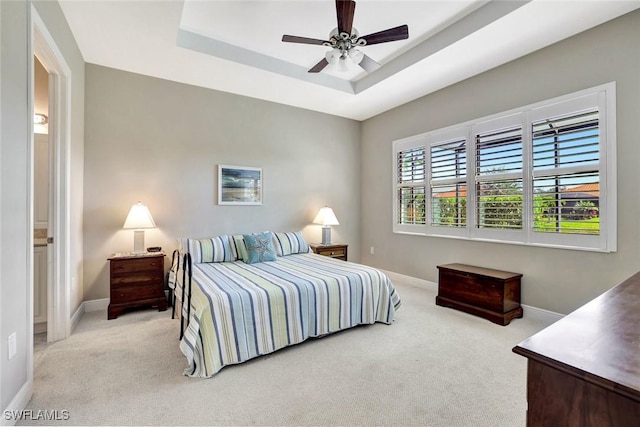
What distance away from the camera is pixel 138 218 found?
346 cm

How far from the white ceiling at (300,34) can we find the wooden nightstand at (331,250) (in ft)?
7.75

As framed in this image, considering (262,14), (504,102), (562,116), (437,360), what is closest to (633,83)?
(562,116)

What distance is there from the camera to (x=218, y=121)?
430 centimetres

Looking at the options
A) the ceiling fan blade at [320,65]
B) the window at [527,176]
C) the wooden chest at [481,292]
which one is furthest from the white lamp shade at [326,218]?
the ceiling fan blade at [320,65]

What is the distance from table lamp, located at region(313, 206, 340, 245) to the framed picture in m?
1.00

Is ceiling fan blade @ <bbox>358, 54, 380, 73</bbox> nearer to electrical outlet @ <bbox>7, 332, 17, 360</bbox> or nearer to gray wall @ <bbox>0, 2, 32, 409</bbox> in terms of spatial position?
gray wall @ <bbox>0, 2, 32, 409</bbox>

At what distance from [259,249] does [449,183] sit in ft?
9.05

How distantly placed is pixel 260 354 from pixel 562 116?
12.3ft

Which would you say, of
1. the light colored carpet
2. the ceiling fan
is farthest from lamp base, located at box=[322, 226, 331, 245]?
the ceiling fan

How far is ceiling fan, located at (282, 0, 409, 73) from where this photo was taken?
2.33 metres

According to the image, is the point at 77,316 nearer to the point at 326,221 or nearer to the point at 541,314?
the point at 326,221

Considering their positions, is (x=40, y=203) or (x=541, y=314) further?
(x=541, y=314)

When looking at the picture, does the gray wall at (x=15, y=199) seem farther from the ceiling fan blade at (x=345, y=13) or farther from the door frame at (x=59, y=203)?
the ceiling fan blade at (x=345, y=13)

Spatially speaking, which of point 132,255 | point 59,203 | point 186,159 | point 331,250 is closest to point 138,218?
point 132,255
